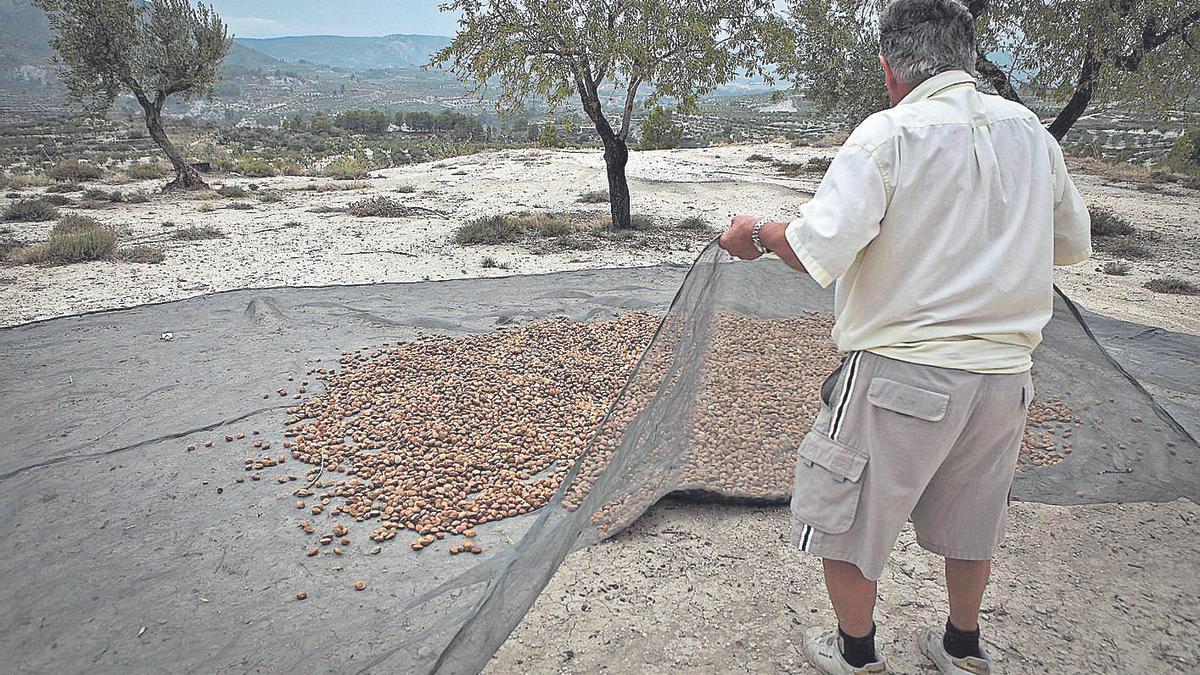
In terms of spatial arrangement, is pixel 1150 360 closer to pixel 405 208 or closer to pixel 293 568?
pixel 293 568

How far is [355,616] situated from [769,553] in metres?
1.28

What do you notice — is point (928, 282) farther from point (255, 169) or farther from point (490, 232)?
point (255, 169)

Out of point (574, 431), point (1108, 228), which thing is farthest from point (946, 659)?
point (1108, 228)

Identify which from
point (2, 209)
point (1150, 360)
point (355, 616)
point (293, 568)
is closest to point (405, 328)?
point (293, 568)

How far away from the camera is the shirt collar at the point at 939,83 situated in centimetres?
135

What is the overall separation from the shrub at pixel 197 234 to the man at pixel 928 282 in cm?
781

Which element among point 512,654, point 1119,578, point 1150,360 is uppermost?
point 1150,360

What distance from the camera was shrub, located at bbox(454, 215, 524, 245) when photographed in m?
7.75

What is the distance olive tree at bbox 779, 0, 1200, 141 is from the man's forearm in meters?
5.01

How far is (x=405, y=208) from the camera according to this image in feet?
32.1

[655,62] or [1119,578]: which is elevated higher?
[655,62]

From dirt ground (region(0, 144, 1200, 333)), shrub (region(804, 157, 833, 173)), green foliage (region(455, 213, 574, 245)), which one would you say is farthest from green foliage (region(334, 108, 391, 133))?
green foliage (region(455, 213, 574, 245))

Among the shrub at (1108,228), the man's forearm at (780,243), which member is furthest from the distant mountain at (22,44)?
the man's forearm at (780,243)

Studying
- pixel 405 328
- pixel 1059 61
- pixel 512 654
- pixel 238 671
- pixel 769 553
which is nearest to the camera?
pixel 238 671
